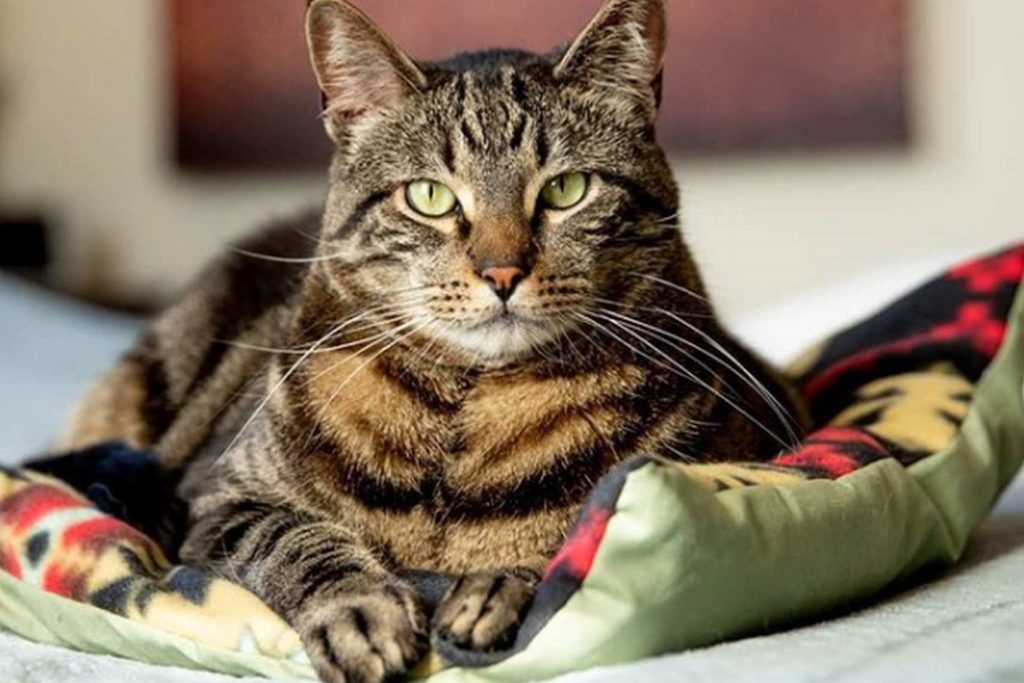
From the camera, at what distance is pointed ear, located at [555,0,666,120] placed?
1.17 metres

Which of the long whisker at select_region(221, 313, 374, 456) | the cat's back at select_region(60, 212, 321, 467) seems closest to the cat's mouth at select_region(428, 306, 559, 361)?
the long whisker at select_region(221, 313, 374, 456)

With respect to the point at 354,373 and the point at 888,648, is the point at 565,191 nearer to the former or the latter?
Result: the point at 354,373

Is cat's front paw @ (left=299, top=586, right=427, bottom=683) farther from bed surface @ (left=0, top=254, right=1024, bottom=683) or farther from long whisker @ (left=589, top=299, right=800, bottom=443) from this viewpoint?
long whisker @ (left=589, top=299, right=800, bottom=443)

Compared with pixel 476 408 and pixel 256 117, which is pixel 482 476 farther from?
pixel 256 117

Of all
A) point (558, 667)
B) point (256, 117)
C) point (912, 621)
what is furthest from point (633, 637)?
point (256, 117)

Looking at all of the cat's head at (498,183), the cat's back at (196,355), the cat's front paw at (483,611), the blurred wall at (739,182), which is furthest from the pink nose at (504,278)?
the blurred wall at (739,182)

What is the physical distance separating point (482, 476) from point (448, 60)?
39 centimetres

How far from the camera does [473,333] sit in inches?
43.1

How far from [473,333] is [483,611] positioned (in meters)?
0.25

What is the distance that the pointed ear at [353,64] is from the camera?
117 cm

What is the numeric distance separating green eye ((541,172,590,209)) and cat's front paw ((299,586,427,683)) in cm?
33

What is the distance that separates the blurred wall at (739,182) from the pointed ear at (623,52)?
59.7 inches

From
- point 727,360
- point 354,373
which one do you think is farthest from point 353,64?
point 727,360

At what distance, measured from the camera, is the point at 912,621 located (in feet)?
3.22
